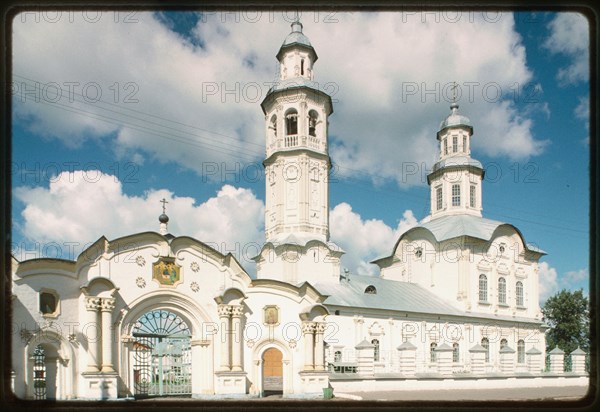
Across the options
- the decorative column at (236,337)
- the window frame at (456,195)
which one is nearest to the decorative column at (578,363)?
the window frame at (456,195)

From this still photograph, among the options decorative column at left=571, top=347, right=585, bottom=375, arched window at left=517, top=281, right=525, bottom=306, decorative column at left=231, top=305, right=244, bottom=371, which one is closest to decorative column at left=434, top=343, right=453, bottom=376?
decorative column at left=571, top=347, right=585, bottom=375

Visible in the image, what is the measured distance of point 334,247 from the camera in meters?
25.3

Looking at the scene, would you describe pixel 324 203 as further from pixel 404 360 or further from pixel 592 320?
pixel 592 320

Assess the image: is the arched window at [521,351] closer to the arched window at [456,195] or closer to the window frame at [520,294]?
the window frame at [520,294]

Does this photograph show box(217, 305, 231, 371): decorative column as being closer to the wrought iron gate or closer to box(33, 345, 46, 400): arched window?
the wrought iron gate

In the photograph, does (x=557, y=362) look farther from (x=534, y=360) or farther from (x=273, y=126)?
(x=273, y=126)

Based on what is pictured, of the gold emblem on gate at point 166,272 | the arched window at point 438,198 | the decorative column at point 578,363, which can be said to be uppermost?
the arched window at point 438,198

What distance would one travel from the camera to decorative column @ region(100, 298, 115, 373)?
14.3 meters

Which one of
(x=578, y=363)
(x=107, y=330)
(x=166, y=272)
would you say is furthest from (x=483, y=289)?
(x=107, y=330)

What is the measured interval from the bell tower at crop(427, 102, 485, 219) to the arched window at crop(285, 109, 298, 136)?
40.1 feet

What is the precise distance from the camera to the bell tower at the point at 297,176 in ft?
81.1

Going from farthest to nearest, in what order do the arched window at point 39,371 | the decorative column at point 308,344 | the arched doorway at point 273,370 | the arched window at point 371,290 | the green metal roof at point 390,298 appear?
the arched window at point 371,290, the green metal roof at point 390,298, the arched doorway at point 273,370, the decorative column at point 308,344, the arched window at point 39,371

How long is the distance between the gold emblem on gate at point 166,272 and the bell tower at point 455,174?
21.5 metres

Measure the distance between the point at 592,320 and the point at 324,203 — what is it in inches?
795
